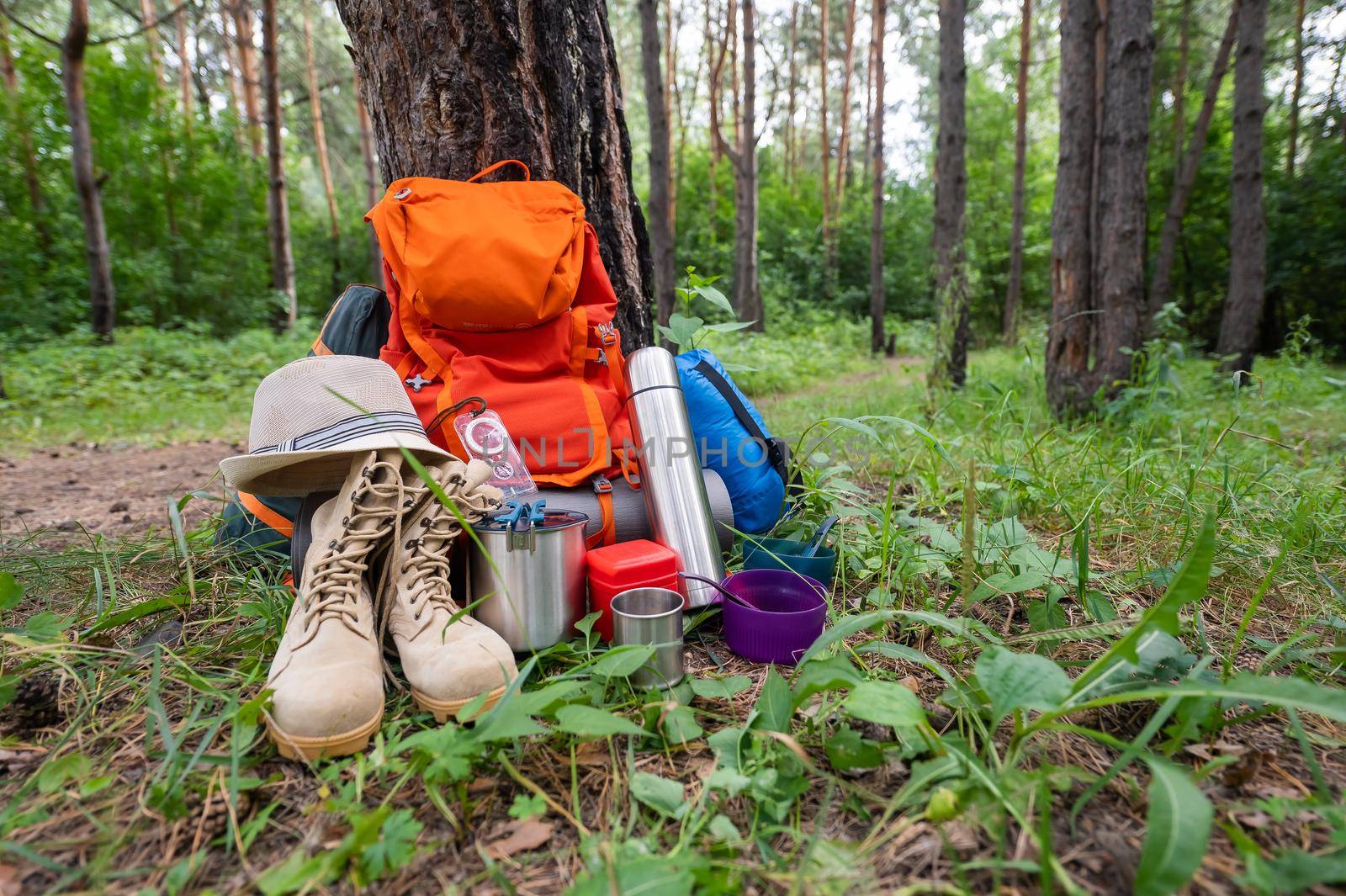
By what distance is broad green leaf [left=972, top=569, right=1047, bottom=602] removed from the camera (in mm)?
1356

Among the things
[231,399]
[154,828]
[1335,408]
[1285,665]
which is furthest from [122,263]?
[1335,408]

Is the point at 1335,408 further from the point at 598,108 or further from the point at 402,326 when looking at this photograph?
the point at 402,326

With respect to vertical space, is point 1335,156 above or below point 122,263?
above

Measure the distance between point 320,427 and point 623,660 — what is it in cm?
92

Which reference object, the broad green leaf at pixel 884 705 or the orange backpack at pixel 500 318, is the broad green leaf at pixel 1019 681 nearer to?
the broad green leaf at pixel 884 705

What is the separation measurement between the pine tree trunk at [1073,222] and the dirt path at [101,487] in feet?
14.3

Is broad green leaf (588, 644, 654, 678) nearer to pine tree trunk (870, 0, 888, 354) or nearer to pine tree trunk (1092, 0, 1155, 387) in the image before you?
pine tree trunk (1092, 0, 1155, 387)

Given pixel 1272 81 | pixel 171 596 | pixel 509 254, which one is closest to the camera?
pixel 171 596

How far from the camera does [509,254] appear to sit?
1731mm

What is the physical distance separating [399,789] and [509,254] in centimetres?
129

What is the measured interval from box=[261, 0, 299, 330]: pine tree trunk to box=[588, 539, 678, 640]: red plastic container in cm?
1034

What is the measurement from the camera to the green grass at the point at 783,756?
807mm

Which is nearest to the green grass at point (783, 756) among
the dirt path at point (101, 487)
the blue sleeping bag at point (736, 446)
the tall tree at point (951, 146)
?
the blue sleeping bag at point (736, 446)

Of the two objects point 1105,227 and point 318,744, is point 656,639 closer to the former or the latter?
point 318,744
